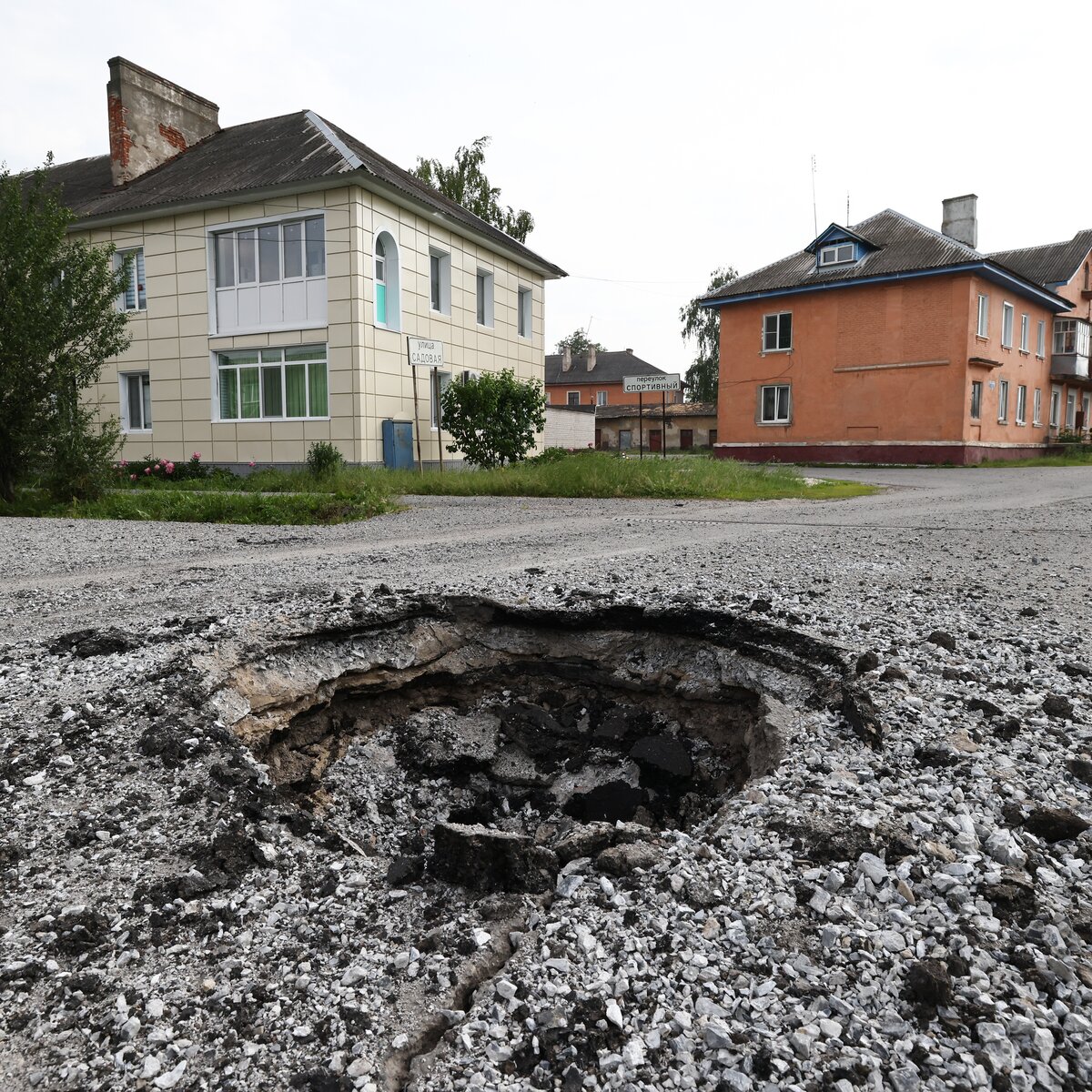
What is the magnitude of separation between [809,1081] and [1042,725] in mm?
1577

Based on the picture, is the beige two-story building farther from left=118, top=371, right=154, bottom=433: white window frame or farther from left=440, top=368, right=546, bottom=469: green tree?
left=440, top=368, right=546, bottom=469: green tree

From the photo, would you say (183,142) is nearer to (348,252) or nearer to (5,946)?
(348,252)

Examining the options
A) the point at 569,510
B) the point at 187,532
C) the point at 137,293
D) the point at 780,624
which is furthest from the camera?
the point at 137,293

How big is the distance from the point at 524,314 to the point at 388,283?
5.98 meters

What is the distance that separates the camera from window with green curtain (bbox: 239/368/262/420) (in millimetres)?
17219

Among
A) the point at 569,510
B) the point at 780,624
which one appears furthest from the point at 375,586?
the point at 569,510

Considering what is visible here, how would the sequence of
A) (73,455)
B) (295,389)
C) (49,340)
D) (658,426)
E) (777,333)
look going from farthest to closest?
(658,426) < (777,333) < (295,389) < (73,455) < (49,340)

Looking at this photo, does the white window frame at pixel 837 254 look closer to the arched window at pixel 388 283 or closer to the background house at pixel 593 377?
the arched window at pixel 388 283

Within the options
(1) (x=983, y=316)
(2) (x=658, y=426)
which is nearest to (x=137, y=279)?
(1) (x=983, y=316)

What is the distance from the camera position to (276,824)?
207 cm

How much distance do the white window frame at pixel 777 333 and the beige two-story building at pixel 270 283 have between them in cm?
1206

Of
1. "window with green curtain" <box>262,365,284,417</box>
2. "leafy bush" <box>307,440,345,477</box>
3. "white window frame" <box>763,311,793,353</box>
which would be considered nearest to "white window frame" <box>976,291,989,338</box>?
"white window frame" <box>763,311,793,353</box>

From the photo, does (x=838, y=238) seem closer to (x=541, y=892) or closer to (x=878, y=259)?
(x=878, y=259)

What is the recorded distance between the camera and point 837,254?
26.3 metres
